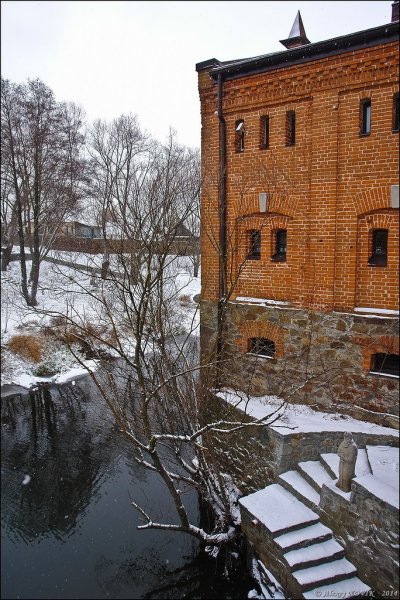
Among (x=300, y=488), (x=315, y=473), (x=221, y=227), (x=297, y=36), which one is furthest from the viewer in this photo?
(x=221, y=227)

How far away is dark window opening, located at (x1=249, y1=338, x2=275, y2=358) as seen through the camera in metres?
8.73

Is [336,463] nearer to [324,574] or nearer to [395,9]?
[324,574]

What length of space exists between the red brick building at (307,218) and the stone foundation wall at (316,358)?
2 cm

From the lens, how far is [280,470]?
732 centimetres

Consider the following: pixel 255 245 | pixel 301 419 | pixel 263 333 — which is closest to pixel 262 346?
pixel 263 333

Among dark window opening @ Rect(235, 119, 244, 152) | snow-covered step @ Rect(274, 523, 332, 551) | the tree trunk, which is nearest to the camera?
snow-covered step @ Rect(274, 523, 332, 551)

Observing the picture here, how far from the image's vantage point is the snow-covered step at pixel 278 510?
20.7 ft

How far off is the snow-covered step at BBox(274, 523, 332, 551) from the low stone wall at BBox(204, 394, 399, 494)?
3.77ft

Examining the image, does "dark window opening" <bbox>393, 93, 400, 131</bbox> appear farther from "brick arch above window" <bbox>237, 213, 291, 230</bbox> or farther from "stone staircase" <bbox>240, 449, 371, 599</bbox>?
"stone staircase" <bbox>240, 449, 371, 599</bbox>

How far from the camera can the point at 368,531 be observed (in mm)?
5766

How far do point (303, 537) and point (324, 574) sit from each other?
52 centimetres

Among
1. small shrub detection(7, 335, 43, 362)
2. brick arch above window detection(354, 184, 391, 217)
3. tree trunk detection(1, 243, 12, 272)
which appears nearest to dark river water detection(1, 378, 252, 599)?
small shrub detection(7, 335, 43, 362)

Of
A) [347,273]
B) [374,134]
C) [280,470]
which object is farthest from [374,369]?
[374,134]

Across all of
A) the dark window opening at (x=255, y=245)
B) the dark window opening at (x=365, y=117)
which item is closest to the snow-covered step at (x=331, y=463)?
the dark window opening at (x=255, y=245)
